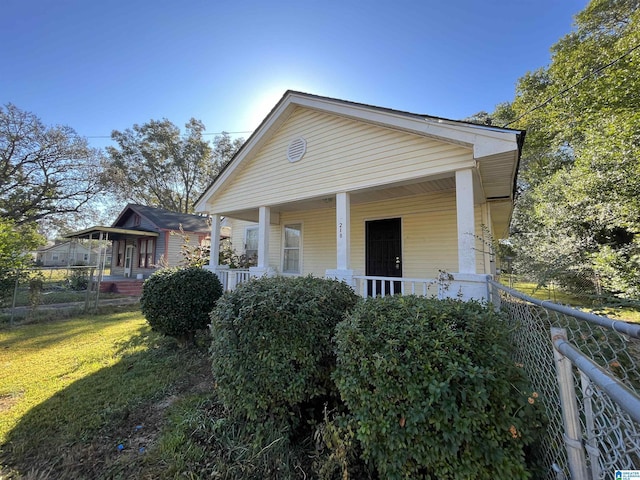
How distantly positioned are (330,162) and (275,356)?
426cm

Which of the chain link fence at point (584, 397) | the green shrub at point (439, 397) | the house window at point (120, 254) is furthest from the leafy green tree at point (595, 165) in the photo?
the house window at point (120, 254)

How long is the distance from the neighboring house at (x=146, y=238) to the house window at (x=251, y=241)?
5.63m

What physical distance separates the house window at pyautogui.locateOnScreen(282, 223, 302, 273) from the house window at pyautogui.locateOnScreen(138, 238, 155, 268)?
11641 millimetres

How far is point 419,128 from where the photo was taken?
4324 mm

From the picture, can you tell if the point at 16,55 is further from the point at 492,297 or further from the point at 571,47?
the point at 571,47

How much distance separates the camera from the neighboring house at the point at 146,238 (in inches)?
619

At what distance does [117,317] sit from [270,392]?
8.41 m

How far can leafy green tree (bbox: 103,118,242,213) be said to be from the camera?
24.3 meters

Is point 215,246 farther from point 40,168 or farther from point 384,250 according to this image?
point 40,168

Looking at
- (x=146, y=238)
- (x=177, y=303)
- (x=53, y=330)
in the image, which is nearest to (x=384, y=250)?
(x=177, y=303)

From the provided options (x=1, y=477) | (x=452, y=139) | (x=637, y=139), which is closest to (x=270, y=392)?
(x=1, y=477)

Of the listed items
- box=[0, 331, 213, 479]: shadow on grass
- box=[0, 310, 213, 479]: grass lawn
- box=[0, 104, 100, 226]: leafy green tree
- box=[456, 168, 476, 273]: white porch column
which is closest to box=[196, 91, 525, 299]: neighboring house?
box=[456, 168, 476, 273]: white porch column

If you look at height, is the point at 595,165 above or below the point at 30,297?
above

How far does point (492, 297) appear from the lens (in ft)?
12.7
